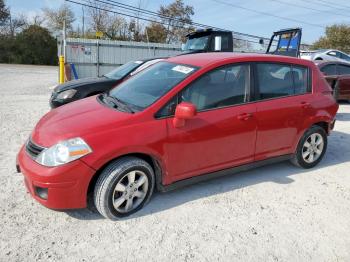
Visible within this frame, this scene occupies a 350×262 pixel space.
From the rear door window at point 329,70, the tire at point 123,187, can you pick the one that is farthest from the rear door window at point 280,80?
the rear door window at point 329,70

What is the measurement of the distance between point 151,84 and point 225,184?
1.63m

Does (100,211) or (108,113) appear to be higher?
(108,113)

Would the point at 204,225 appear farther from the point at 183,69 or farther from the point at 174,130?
the point at 183,69

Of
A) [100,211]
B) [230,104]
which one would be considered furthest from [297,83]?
[100,211]

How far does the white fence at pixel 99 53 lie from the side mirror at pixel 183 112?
1233 centimetres

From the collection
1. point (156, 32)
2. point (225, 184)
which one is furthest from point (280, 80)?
point (156, 32)

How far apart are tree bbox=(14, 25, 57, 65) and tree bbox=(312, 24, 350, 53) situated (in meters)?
32.2

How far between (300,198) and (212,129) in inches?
56.7

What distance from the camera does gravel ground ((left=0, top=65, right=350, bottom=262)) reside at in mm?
2787

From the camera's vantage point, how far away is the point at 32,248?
2762 millimetres

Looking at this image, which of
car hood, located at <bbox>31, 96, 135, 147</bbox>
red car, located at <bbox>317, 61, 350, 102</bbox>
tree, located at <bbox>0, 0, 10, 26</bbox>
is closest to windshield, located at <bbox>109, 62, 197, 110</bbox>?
car hood, located at <bbox>31, 96, 135, 147</bbox>

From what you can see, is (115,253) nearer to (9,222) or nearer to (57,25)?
(9,222)

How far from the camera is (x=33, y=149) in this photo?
314 centimetres

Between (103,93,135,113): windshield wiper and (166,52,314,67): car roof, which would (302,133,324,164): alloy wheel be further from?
(103,93,135,113): windshield wiper
